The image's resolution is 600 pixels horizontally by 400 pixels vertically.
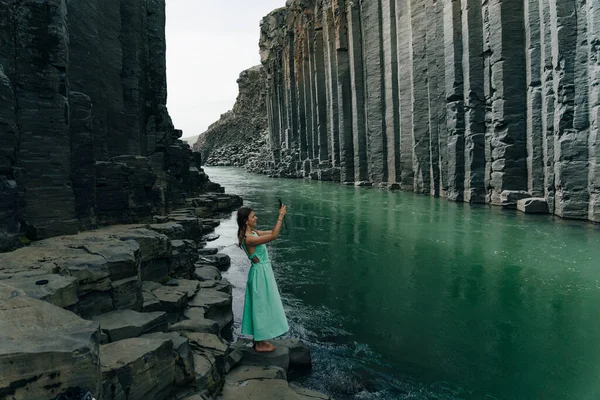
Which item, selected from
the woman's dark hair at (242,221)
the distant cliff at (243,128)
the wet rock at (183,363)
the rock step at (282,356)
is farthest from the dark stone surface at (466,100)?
the distant cliff at (243,128)

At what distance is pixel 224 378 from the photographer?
14.1 feet

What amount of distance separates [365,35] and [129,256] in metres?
28.9

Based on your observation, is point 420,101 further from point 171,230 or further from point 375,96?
point 171,230

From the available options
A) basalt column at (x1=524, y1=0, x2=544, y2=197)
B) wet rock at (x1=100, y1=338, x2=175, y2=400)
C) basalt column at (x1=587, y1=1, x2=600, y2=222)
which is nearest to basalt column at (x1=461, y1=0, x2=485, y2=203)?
basalt column at (x1=524, y1=0, x2=544, y2=197)

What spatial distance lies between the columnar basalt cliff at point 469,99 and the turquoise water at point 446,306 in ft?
8.49

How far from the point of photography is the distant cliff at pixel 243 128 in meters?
85.4

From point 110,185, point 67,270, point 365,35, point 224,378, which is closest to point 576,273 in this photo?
point 224,378

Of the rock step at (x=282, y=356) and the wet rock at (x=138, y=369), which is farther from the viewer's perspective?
the rock step at (x=282, y=356)

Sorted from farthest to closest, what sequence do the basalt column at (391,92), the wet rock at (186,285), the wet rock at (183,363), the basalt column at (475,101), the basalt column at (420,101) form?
the basalt column at (391,92), the basalt column at (420,101), the basalt column at (475,101), the wet rock at (186,285), the wet rock at (183,363)

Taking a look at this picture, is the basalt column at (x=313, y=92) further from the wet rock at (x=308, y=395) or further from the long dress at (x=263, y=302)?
the wet rock at (x=308, y=395)

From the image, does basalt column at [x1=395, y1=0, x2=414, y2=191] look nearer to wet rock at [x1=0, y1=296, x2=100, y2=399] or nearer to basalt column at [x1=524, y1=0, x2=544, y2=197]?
basalt column at [x1=524, y1=0, x2=544, y2=197]

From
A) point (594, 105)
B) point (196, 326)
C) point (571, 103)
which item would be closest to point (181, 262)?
point (196, 326)

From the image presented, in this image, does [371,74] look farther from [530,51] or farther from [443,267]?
[443,267]

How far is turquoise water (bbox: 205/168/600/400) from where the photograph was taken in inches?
186
